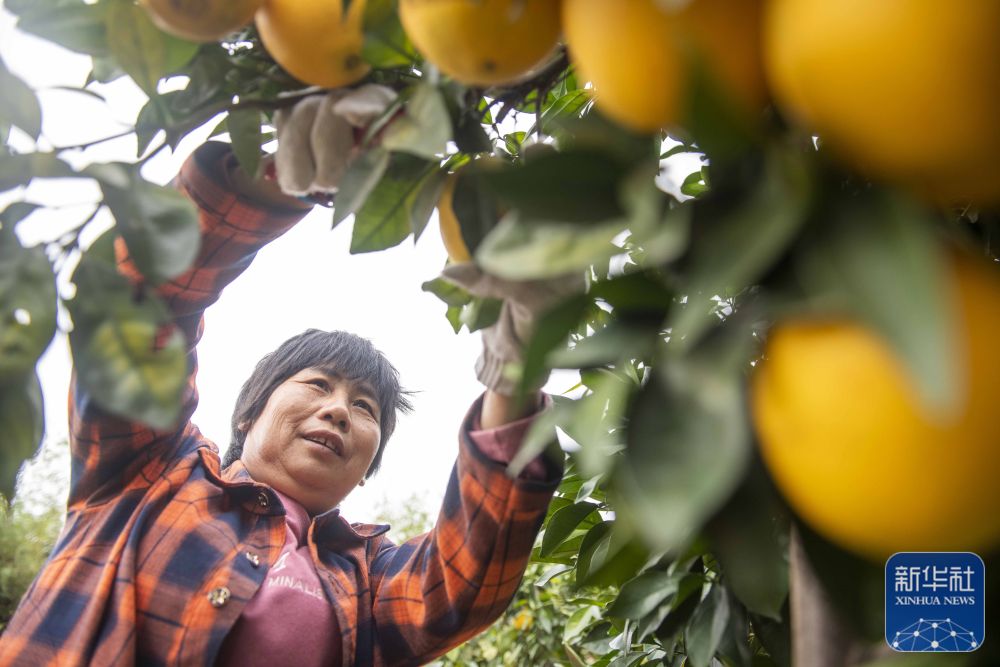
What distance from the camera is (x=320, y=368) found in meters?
1.45

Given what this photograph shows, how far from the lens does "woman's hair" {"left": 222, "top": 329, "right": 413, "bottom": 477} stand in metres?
1.48

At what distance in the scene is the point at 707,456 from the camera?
27 centimetres

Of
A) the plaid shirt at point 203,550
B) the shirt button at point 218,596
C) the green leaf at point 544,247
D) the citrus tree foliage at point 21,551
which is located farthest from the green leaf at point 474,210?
the citrus tree foliage at point 21,551

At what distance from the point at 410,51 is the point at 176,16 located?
133mm

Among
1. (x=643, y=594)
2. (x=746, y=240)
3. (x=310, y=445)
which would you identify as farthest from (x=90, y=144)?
(x=310, y=445)

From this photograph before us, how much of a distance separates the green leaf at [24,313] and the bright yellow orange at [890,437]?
0.30 meters

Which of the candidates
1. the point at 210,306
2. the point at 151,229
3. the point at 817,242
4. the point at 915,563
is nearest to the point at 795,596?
the point at 915,563

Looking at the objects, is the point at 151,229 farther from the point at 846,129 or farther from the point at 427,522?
the point at 427,522

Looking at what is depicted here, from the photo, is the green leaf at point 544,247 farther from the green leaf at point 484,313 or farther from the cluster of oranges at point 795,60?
the green leaf at point 484,313

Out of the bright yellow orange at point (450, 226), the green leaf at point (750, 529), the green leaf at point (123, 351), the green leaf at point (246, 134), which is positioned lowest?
the green leaf at point (750, 529)

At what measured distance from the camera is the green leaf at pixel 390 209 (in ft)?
1.68

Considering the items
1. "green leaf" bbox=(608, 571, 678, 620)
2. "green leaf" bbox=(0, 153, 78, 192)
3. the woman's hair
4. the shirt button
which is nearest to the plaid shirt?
the shirt button

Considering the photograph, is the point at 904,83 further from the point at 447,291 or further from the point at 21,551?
the point at 21,551

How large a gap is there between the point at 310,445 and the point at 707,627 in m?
0.75
